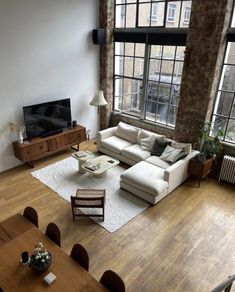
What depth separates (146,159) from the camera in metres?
5.45

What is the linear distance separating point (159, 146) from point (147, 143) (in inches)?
14.0

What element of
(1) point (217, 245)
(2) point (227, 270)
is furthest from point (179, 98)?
(2) point (227, 270)

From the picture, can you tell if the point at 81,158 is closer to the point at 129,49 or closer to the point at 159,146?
the point at 159,146

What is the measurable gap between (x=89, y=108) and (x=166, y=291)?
16.8ft

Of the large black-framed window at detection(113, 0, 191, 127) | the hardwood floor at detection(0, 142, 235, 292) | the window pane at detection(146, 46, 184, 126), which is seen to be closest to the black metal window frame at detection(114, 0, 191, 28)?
the large black-framed window at detection(113, 0, 191, 127)

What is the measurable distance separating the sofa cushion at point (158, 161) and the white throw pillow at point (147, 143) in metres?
0.36

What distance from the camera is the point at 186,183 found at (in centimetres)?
532

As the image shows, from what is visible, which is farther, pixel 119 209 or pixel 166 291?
pixel 119 209

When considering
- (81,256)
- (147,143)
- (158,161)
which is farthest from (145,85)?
(81,256)

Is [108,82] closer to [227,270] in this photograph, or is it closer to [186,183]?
[186,183]

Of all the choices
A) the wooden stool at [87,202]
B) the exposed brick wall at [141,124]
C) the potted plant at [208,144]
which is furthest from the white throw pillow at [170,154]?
the wooden stool at [87,202]

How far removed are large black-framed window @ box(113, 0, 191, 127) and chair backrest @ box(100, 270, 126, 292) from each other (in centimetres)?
451

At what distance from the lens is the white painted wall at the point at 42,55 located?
4949 millimetres

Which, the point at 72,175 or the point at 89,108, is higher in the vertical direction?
the point at 89,108
